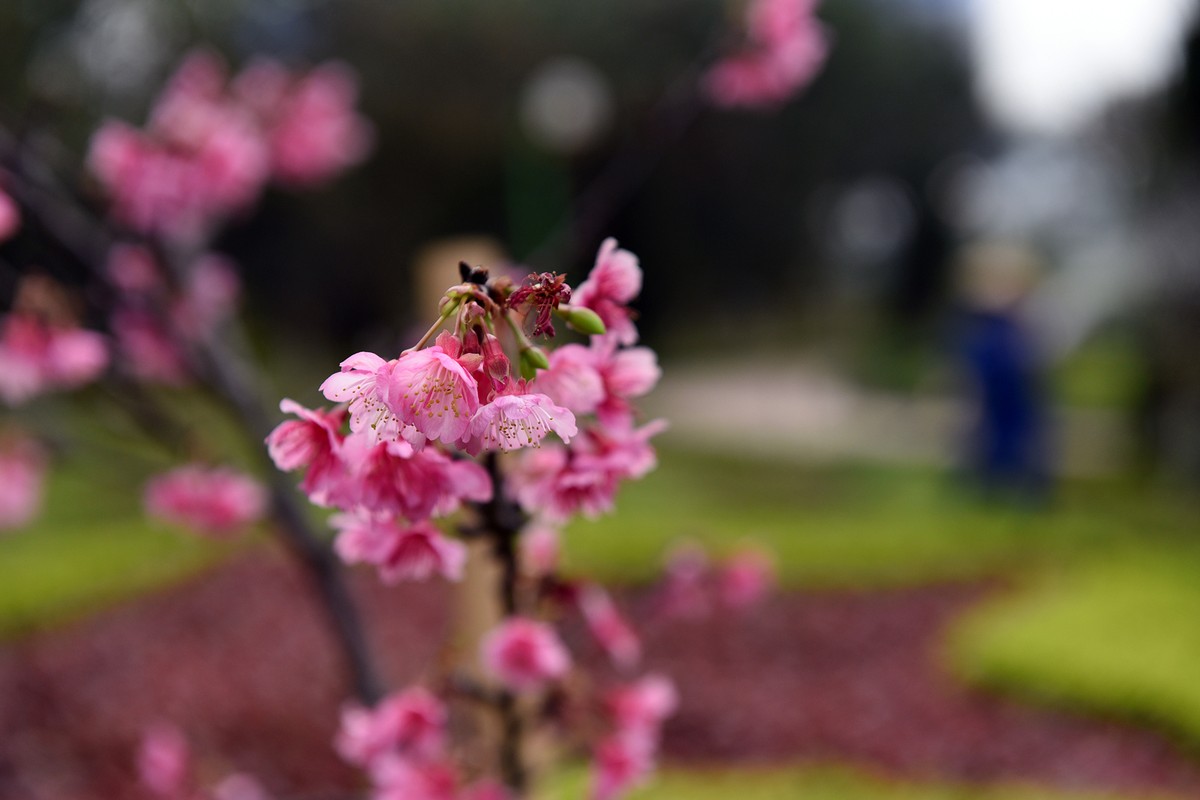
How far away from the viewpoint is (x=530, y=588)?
1630 millimetres

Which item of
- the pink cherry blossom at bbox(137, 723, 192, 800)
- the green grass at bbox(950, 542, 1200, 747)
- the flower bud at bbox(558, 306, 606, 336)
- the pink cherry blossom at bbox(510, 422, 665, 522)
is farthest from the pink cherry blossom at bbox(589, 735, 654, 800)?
the green grass at bbox(950, 542, 1200, 747)

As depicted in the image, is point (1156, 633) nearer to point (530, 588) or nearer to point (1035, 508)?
point (1035, 508)

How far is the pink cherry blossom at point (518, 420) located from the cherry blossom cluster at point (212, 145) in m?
1.93

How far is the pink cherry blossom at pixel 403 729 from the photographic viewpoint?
1546 millimetres

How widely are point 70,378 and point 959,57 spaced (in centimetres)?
2207


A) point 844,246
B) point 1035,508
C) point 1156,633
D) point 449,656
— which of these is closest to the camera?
point 449,656

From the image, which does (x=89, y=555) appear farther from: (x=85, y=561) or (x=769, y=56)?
(x=769, y=56)

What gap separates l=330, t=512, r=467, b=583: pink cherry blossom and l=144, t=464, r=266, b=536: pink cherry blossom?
1448 mm

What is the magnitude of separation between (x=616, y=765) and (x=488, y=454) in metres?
0.60

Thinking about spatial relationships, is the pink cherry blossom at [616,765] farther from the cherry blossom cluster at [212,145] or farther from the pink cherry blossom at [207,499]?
the cherry blossom cluster at [212,145]

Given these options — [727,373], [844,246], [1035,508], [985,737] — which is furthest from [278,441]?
[844,246]

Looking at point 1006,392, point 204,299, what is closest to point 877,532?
point 1006,392

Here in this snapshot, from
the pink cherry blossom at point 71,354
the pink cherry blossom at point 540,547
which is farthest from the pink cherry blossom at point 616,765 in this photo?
the pink cherry blossom at point 71,354

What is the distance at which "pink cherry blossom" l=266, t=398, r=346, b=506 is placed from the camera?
110 cm
